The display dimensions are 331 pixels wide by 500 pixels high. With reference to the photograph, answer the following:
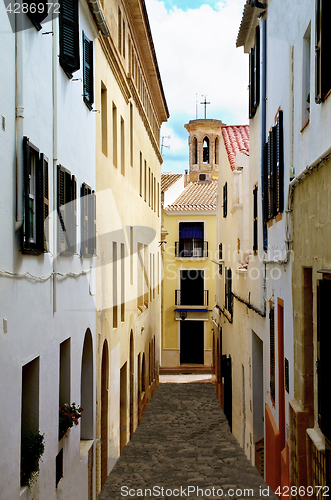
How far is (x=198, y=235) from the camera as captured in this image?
37.7 metres

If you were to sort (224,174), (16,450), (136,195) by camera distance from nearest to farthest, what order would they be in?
(16,450)
(136,195)
(224,174)

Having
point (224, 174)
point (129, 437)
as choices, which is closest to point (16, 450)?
point (129, 437)

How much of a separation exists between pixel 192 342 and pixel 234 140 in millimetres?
18603

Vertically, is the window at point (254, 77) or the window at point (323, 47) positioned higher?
the window at point (254, 77)

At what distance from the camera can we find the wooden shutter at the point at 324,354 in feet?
20.6

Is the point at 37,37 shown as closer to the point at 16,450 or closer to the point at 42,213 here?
the point at 42,213

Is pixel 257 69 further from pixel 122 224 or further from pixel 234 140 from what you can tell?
pixel 234 140

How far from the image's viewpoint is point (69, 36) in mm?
8656

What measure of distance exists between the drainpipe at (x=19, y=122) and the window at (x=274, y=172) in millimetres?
4725

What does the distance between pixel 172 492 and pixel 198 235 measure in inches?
1080

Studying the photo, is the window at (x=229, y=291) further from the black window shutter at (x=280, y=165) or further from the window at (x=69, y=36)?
the window at (x=69, y=36)

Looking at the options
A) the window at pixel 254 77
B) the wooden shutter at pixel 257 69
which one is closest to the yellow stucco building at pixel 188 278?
the window at pixel 254 77

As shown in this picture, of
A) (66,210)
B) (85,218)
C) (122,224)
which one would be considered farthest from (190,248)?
(66,210)

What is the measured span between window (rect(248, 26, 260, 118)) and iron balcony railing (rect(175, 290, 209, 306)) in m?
23.9
